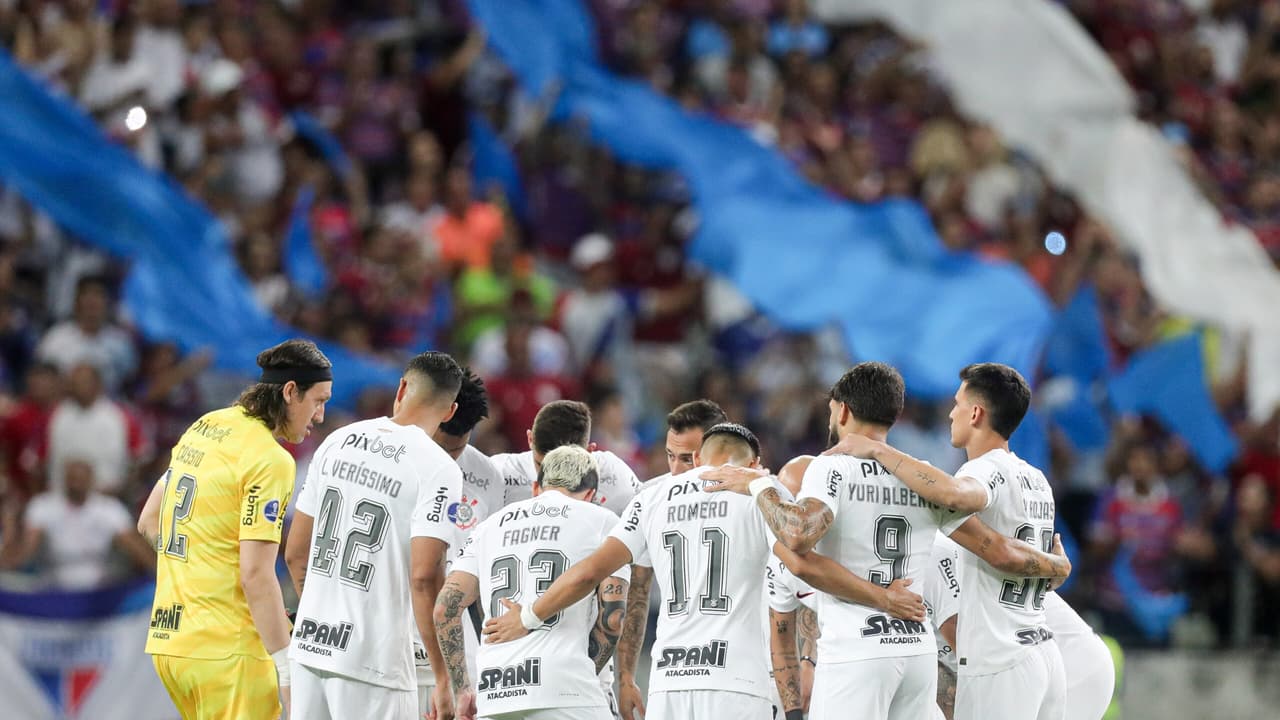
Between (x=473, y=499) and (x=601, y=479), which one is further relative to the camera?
(x=473, y=499)

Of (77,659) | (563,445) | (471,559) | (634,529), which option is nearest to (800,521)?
(634,529)

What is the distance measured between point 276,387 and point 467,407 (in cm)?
136

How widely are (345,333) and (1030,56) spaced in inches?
382

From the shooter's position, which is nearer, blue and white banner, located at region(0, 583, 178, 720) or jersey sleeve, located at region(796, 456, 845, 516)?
jersey sleeve, located at region(796, 456, 845, 516)

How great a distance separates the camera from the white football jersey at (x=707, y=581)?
8.48 m

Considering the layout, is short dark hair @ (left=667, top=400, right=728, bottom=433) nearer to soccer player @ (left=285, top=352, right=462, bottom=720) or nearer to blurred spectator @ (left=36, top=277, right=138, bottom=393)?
soccer player @ (left=285, top=352, right=462, bottom=720)

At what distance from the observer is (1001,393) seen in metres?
8.81

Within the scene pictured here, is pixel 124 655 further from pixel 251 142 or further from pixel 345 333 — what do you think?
pixel 251 142

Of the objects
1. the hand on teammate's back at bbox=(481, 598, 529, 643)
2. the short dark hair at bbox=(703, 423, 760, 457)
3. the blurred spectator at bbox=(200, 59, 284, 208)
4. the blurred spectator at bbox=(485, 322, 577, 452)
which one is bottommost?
the hand on teammate's back at bbox=(481, 598, 529, 643)

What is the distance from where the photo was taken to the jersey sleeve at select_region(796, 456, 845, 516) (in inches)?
320

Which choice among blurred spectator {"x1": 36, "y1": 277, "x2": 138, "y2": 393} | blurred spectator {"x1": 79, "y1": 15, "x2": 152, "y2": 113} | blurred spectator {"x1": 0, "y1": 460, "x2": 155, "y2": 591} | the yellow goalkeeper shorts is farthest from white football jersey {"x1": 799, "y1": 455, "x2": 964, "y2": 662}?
blurred spectator {"x1": 79, "y1": 15, "x2": 152, "y2": 113}

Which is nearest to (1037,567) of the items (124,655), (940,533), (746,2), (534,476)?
(940,533)

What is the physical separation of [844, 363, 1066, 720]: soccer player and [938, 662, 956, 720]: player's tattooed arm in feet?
0.32

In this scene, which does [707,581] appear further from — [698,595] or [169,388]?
[169,388]
